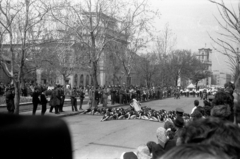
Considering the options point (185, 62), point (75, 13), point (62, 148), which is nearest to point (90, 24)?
point (75, 13)

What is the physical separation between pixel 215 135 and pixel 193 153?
43 centimetres

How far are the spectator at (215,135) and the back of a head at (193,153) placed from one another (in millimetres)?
170

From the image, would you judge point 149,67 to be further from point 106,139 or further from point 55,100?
point 106,139

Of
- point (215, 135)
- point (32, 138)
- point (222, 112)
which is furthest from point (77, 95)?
point (32, 138)

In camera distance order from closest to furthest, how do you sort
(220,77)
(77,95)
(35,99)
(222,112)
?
(222,112)
(35,99)
(77,95)
(220,77)

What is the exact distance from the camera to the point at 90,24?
73.2 feet

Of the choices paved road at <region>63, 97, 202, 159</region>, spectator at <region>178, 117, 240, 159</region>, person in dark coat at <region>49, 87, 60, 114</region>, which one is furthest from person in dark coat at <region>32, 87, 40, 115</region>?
spectator at <region>178, 117, 240, 159</region>

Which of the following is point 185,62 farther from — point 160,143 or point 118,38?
point 160,143

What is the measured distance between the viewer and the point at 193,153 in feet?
3.31

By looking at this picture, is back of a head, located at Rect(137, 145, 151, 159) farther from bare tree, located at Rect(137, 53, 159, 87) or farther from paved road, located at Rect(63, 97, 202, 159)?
bare tree, located at Rect(137, 53, 159, 87)

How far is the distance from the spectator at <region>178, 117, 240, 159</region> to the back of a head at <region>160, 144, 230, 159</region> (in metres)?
0.17

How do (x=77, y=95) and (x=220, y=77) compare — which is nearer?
(x=77, y=95)

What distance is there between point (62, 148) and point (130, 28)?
2602 centimetres

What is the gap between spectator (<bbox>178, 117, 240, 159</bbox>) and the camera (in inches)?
50.1
